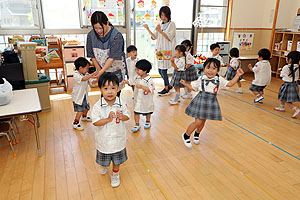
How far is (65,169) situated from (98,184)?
0.44 m

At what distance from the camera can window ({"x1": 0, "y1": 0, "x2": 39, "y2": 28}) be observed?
4855 millimetres

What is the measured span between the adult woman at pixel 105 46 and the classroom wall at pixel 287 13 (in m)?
5.46

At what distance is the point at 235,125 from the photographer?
11.7 feet

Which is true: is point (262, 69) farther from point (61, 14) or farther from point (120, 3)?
point (61, 14)

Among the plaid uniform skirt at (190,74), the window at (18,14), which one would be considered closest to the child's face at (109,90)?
the plaid uniform skirt at (190,74)

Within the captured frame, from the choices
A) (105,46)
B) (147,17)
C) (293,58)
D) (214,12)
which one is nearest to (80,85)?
(105,46)

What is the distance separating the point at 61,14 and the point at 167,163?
4.35 metres

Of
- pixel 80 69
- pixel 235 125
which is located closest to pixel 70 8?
pixel 80 69

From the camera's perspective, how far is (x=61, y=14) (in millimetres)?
5340

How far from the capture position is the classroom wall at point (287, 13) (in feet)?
20.5

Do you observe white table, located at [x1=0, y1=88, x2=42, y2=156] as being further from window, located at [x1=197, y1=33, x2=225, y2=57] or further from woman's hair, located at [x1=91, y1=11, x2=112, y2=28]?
window, located at [x1=197, y1=33, x2=225, y2=57]

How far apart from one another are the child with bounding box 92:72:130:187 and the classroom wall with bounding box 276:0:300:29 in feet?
20.0

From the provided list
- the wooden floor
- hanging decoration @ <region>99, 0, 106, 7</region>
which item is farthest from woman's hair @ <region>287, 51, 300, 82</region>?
hanging decoration @ <region>99, 0, 106, 7</region>

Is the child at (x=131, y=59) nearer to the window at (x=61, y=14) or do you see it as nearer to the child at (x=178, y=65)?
the child at (x=178, y=65)
